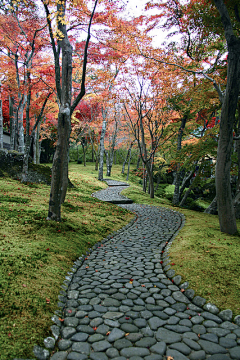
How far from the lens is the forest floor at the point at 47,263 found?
2906 mm

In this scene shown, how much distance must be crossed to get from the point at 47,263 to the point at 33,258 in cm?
30

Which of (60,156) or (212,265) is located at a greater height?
(60,156)

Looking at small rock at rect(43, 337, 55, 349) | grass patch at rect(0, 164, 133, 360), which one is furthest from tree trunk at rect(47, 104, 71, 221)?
small rock at rect(43, 337, 55, 349)

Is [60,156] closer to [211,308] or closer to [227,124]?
[227,124]

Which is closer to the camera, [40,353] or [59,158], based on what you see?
[40,353]

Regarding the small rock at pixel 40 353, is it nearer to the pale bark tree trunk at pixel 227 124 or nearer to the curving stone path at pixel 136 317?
the curving stone path at pixel 136 317

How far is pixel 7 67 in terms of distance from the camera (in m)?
15.0

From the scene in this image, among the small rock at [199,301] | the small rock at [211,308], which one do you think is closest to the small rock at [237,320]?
the small rock at [211,308]

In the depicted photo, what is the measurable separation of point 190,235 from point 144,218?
343 cm

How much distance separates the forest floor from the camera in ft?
9.53

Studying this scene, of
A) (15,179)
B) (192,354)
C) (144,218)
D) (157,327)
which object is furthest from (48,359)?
(15,179)

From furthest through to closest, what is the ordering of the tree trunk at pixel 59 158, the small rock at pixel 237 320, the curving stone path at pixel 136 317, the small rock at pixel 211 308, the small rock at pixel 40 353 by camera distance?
the tree trunk at pixel 59 158 → the small rock at pixel 211 308 → the small rock at pixel 237 320 → the curving stone path at pixel 136 317 → the small rock at pixel 40 353

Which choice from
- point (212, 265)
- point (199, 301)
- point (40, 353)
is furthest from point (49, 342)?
point (212, 265)

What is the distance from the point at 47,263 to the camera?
457 cm
